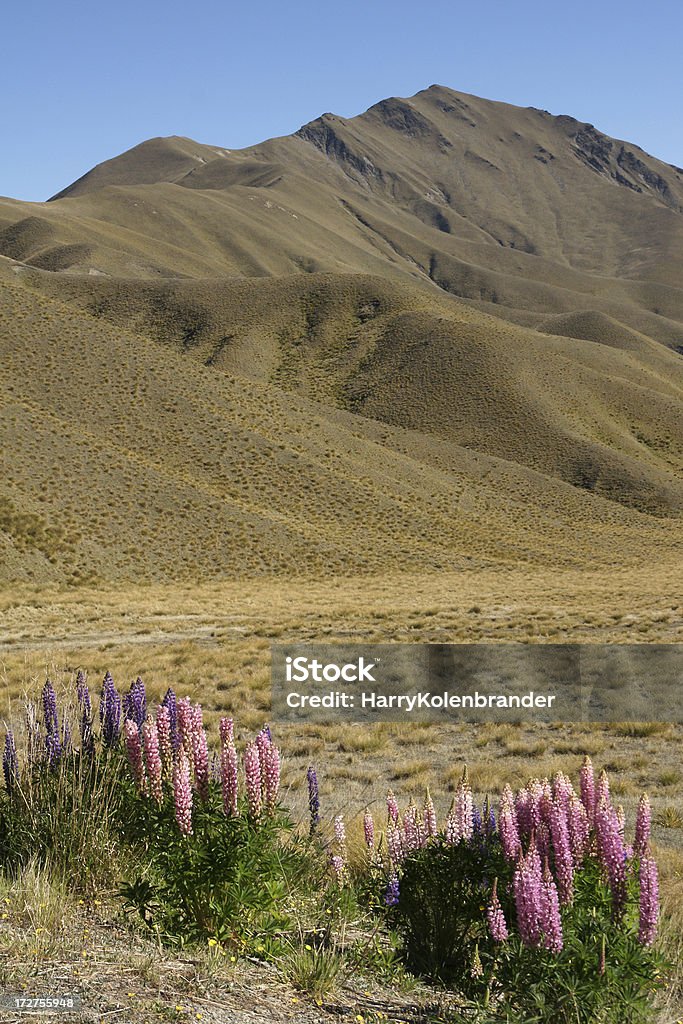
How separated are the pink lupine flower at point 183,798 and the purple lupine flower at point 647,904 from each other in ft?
6.58

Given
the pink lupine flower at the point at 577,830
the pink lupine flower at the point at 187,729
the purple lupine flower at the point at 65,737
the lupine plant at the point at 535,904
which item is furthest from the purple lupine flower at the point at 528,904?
the purple lupine flower at the point at 65,737

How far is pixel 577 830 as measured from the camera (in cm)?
413

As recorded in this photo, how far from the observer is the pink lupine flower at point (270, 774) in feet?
14.9

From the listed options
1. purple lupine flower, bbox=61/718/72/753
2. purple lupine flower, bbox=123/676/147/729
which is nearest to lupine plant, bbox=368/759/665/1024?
purple lupine flower, bbox=123/676/147/729

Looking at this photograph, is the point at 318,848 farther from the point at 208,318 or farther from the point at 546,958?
the point at 208,318

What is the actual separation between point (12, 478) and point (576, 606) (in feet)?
105

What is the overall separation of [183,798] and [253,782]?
36 cm

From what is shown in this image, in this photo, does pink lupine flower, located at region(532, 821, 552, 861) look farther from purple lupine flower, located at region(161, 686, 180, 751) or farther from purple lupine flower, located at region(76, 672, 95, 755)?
purple lupine flower, located at region(76, 672, 95, 755)

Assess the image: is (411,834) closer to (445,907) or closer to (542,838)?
(445,907)

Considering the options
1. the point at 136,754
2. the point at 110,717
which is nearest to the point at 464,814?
the point at 136,754

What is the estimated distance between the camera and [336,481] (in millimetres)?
66562

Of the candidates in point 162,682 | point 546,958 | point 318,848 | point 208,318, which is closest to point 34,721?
point 318,848

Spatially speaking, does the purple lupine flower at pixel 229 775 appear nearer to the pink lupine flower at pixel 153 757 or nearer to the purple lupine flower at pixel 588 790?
the pink lupine flower at pixel 153 757

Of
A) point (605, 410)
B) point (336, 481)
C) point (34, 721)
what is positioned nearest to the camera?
point (34, 721)
